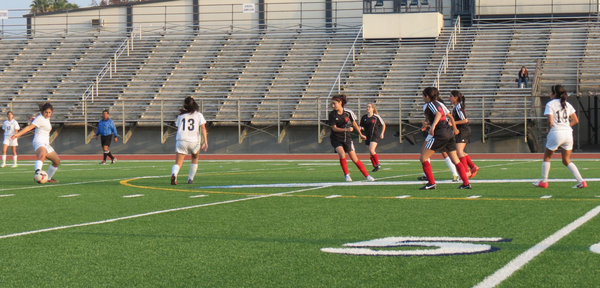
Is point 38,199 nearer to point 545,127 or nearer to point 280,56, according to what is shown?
point 545,127

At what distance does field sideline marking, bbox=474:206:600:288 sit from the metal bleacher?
25.8 meters

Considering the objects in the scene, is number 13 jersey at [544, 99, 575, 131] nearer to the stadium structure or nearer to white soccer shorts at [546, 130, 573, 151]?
white soccer shorts at [546, 130, 573, 151]

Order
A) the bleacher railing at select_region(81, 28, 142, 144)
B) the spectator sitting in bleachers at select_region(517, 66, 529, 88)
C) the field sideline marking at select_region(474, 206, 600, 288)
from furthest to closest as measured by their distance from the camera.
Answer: the bleacher railing at select_region(81, 28, 142, 144) → the spectator sitting in bleachers at select_region(517, 66, 529, 88) → the field sideline marking at select_region(474, 206, 600, 288)

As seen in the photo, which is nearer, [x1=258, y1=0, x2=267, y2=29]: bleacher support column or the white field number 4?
the white field number 4

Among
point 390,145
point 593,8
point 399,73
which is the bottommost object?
point 390,145

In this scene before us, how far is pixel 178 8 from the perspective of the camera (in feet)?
163

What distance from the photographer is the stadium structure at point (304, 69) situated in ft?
120

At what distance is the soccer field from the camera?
243 inches

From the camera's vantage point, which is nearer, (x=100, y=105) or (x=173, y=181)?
(x=173, y=181)

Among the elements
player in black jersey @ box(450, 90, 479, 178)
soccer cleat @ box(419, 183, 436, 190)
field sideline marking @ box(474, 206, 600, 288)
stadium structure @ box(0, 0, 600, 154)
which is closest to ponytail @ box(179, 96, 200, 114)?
soccer cleat @ box(419, 183, 436, 190)

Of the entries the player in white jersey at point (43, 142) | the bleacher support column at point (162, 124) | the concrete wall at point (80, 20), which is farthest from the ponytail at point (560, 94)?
the concrete wall at point (80, 20)

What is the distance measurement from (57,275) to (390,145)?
30.3 m

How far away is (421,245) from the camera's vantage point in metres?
7.57

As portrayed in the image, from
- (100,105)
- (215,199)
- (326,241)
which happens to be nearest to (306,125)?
(100,105)
